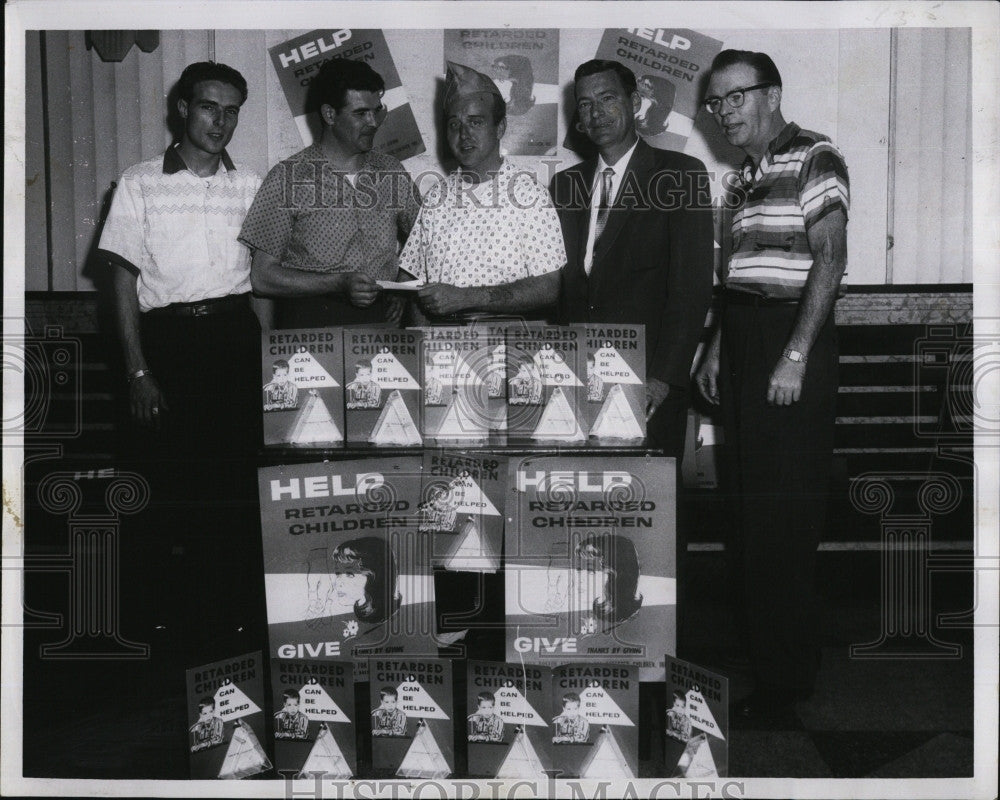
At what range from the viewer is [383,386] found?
2846 mm

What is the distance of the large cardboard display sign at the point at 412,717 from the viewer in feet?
9.27

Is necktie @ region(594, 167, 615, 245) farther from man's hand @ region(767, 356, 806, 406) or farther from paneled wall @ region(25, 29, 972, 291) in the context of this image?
man's hand @ region(767, 356, 806, 406)

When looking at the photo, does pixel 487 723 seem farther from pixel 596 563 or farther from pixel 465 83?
pixel 465 83

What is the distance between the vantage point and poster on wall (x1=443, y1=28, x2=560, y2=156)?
2762 millimetres

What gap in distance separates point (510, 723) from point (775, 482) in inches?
37.7

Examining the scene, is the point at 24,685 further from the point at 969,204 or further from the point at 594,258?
the point at 969,204

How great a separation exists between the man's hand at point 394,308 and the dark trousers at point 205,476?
37cm

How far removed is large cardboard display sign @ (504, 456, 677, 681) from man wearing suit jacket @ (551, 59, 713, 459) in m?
0.20

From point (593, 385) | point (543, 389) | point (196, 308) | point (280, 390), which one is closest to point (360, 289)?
point (280, 390)

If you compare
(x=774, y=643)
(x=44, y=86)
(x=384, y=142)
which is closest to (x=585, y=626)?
(x=774, y=643)

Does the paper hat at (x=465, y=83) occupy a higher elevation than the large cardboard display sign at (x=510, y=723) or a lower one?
higher

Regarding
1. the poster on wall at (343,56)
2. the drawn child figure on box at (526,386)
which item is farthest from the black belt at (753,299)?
the poster on wall at (343,56)

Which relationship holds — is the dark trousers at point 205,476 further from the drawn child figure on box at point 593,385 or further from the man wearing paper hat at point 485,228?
the drawn child figure on box at point 593,385

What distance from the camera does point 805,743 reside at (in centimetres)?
288
